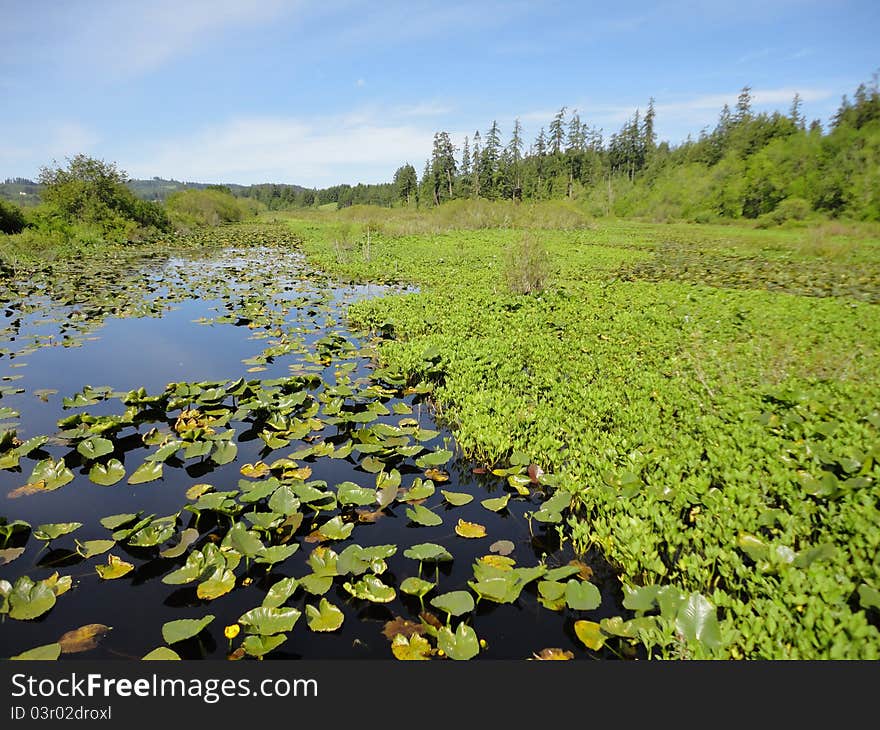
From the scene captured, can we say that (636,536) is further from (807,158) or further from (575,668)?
(807,158)

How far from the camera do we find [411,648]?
2.16 metres

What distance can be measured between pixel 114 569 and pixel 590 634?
8.83 feet

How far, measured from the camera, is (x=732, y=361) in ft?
18.6

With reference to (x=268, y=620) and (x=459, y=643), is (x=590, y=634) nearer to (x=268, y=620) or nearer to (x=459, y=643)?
(x=459, y=643)

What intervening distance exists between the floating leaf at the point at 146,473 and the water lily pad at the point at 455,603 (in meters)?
2.52

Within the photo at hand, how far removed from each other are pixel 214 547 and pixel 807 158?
54.2 m

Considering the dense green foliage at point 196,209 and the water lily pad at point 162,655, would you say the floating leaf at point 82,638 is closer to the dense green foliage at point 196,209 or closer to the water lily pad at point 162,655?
the water lily pad at point 162,655

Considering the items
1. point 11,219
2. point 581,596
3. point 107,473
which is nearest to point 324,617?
point 581,596

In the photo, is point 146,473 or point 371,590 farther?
point 146,473

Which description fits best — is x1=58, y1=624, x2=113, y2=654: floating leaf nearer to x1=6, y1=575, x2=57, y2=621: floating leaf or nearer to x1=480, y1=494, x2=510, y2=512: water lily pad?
x1=6, y1=575, x2=57, y2=621: floating leaf

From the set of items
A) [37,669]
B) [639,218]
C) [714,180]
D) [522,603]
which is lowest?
[522,603]

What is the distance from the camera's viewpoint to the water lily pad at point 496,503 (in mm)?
3246

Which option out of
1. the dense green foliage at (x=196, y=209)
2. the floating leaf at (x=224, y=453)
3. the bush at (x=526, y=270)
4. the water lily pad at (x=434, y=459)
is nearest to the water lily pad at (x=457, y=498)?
the water lily pad at (x=434, y=459)

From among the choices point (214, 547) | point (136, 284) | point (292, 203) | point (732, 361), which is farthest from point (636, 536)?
point (292, 203)
